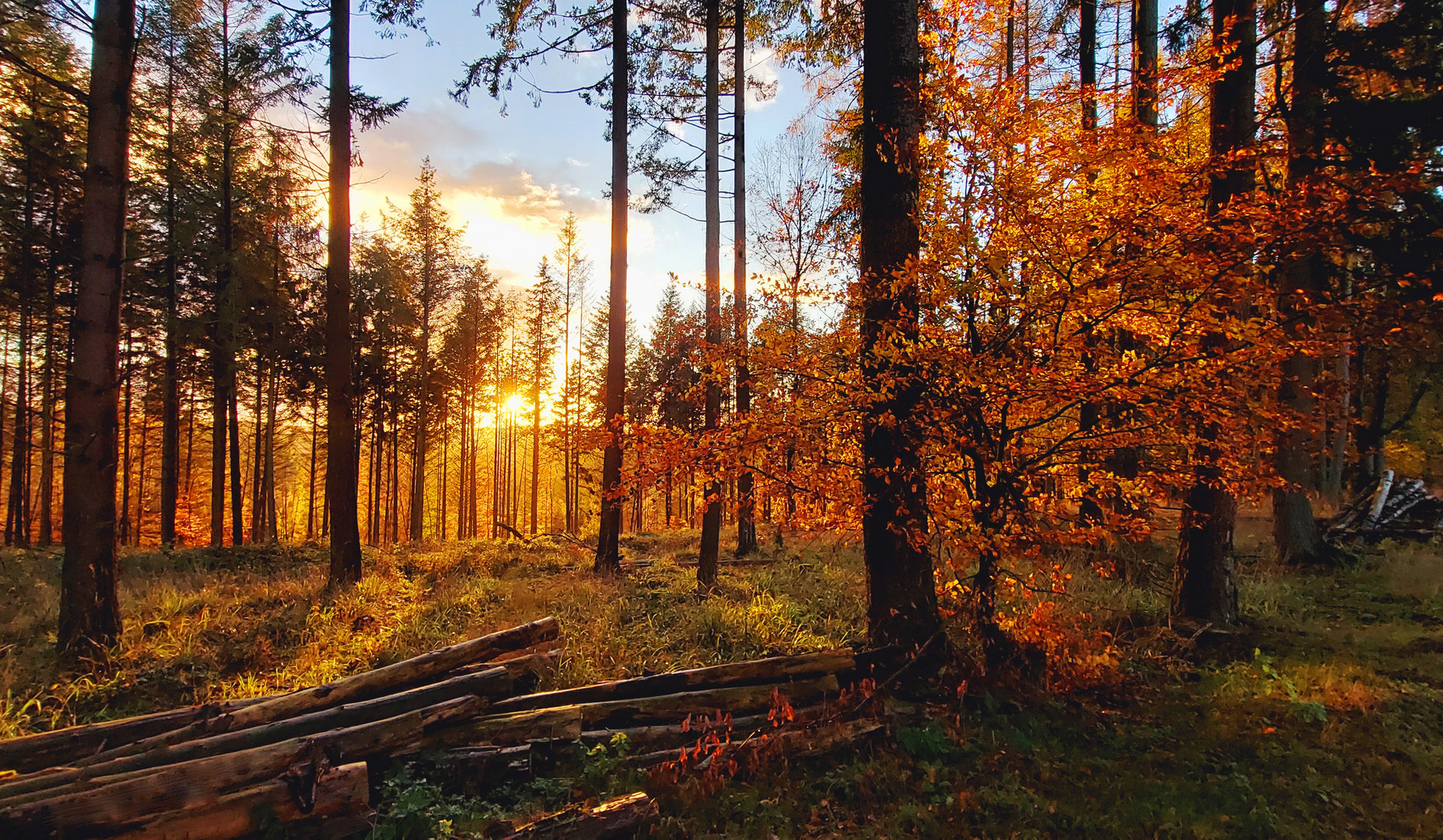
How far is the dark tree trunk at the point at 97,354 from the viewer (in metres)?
5.76

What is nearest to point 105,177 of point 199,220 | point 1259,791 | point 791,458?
point 791,458

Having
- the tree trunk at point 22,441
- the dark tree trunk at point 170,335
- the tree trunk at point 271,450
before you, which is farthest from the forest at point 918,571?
the tree trunk at point 22,441

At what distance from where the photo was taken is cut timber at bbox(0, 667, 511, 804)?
3216mm

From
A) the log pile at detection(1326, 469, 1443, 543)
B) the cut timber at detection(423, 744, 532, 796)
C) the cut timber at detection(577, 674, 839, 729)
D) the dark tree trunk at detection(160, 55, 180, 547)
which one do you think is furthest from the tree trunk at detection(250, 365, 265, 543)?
the log pile at detection(1326, 469, 1443, 543)

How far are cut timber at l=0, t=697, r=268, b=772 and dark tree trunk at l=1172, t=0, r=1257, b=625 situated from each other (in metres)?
9.95

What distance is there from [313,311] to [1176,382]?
23.7m

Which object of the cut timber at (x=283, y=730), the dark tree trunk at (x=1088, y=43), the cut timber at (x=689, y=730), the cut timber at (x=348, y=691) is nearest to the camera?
the cut timber at (x=283, y=730)

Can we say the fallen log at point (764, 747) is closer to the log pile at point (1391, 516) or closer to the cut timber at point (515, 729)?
the cut timber at point (515, 729)

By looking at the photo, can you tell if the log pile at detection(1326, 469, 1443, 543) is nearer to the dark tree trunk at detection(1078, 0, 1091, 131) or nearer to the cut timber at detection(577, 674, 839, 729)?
the dark tree trunk at detection(1078, 0, 1091, 131)

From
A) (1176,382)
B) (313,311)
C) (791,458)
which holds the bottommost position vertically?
(791,458)

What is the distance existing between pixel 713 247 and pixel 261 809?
10425mm

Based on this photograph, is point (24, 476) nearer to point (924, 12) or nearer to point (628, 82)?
point (628, 82)

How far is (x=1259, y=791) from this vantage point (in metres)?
4.02

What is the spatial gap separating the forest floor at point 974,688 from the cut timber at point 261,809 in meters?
0.33
